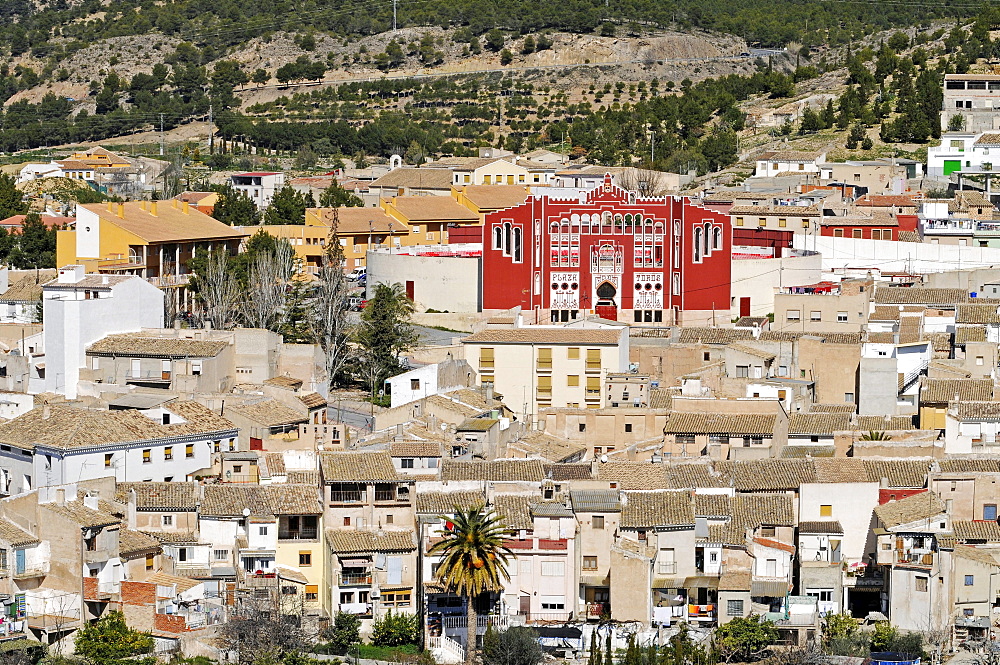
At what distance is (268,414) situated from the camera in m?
40.4

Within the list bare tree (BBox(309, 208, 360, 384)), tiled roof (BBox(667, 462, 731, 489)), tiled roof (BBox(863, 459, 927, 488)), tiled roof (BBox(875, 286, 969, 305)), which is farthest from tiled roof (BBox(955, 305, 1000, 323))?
tiled roof (BBox(667, 462, 731, 489))

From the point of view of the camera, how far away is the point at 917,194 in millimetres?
69438

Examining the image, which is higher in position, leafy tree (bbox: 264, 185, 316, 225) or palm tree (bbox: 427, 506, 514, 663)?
leafy tree (bbox: 264, 185, 316, 225)

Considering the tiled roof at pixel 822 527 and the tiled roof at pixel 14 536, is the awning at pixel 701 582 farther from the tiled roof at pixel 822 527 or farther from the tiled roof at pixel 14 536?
the tiled roof at pixel 14 536

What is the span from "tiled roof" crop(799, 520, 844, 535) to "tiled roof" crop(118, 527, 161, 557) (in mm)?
10064

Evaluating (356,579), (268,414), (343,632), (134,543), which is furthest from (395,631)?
(268,414)

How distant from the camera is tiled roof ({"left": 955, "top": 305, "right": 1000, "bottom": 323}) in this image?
48.1m

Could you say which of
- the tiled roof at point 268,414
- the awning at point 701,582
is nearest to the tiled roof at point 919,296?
the tiled roof at point 268,414

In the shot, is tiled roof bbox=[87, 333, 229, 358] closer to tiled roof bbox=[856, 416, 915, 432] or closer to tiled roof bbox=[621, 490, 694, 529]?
tiled roof bbox=[621, 490, 694, 529]

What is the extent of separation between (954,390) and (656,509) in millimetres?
10831

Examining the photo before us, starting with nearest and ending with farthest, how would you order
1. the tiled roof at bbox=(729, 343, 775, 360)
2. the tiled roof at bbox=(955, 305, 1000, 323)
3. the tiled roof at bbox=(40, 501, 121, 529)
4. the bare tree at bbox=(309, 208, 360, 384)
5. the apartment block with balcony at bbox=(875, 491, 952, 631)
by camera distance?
1. the apartment block with balcony at bbox=(875, 491, 952, 631)
2. the tiled roof at bbox=(40, 501, 121, 529)
3. the tiled roof at bbox=(729, 343, 775, 360)
4. the tiled roof at bbox=(955, 305, 1000, 323)
5. the bare tree at bbox=(309, 208, 360, 384)

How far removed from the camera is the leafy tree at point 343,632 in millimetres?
31703

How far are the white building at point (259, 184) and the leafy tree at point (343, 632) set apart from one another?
1882 inches

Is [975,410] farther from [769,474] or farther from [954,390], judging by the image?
[769,474]
